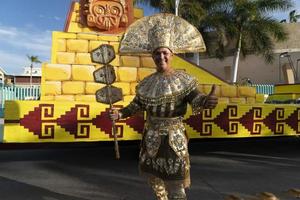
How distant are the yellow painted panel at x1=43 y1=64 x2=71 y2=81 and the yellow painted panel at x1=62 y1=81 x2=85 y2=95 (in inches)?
3.7

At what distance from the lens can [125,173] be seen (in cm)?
694

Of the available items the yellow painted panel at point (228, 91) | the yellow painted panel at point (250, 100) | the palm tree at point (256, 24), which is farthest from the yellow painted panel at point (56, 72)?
the palm tree at point (256, 24)

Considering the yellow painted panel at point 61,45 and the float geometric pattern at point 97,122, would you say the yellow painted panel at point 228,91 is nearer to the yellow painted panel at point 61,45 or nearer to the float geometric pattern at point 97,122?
the float geometric pattern at point 97,122

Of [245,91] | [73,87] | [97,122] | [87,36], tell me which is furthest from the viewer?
[245,91]

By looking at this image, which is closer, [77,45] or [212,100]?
[212,100]

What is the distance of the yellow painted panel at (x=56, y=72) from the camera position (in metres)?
6.89

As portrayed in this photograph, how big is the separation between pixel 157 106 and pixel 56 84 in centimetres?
359

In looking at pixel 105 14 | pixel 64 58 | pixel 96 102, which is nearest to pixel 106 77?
pixel 96 102

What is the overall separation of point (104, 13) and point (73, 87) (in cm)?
147

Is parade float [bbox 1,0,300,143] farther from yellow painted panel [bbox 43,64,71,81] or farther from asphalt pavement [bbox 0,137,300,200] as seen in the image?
asphalt pavement [bbox 0,137,300,200]

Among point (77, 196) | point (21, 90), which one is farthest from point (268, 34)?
point (77, 196)

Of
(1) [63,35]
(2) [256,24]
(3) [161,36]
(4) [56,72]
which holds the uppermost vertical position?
(2) [256,24]

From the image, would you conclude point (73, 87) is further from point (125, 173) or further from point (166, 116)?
point (166, 116)

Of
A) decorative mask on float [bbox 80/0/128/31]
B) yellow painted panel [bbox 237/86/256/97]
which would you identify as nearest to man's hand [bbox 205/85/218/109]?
decorative mask on float [bbox 80/0/128/31]
